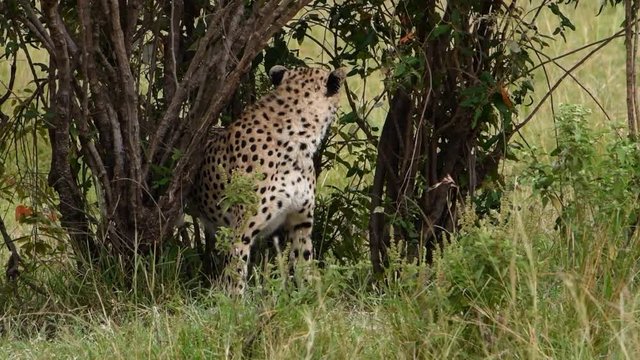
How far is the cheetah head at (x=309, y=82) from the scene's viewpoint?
482 cm

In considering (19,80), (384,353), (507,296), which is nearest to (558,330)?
(507,296)

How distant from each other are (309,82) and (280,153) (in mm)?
281

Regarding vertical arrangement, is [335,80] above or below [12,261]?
above

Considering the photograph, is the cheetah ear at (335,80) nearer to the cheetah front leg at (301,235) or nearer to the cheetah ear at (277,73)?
the cheetah ear at (277,73)

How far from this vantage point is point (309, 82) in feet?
15.9

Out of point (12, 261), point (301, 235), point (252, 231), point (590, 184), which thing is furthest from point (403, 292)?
point (12, 261)

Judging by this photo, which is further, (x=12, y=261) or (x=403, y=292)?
(x=12, y=261)

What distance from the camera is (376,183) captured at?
485 cm

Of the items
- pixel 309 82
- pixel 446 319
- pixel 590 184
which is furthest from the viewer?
pixel 309 82

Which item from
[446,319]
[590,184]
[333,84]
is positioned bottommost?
[446,319]

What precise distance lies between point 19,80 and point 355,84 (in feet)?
6.10

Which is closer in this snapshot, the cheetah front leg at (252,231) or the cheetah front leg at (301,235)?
the cheetah front leg at (252,231)

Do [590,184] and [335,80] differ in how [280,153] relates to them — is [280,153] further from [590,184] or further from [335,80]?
[590,184]

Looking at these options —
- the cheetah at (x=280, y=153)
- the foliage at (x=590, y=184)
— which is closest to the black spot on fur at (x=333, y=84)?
the cheetah at (x=280, y=153)
